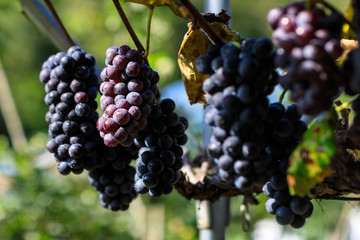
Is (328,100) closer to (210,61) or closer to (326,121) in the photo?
(326,121)

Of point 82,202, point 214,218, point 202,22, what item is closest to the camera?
point 202,22

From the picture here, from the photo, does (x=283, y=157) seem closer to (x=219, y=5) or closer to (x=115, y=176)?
(x=115, y=176)

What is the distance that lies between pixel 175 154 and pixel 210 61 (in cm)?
19

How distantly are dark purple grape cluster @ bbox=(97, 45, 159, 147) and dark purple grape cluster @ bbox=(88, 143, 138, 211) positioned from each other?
0.11 metres

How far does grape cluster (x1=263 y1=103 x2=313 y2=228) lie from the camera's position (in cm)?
45

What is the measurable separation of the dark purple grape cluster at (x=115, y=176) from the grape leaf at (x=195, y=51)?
0.44 ft

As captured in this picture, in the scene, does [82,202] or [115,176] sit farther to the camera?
[82,202]

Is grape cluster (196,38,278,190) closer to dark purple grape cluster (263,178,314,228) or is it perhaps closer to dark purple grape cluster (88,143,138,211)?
dark purple grape cluster (263,178,314,228)

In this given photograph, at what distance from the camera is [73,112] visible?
0.65 metres

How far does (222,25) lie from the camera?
23.3 inches

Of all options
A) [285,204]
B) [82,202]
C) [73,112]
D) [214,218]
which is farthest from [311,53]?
[82,202]

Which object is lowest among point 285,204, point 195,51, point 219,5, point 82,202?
point 82,202

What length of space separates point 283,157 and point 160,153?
0.64ft

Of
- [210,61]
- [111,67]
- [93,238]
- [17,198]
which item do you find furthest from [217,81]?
[93,238]
